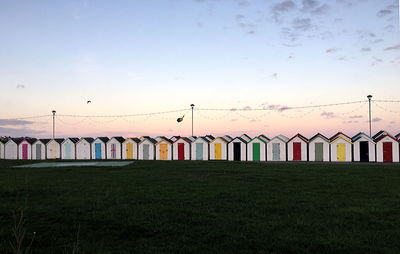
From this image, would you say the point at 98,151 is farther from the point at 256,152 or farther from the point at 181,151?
the point at 256,152

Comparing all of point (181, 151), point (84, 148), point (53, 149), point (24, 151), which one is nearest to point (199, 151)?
point (181, 151)

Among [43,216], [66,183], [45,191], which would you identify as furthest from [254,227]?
[66,183]

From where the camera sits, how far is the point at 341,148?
38.4 metres

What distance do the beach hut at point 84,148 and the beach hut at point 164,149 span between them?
903cm

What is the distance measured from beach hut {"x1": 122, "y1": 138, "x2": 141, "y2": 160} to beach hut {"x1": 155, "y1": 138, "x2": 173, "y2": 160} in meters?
2.80

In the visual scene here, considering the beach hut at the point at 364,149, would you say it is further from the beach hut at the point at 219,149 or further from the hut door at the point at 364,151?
the beach hut at the point at 219,149

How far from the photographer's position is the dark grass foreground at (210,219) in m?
7.05

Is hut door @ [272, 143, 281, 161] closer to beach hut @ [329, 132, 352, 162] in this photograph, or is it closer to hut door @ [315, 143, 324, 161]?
hut door @ [315, 143, 324, 161]

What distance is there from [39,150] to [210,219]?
45.7m

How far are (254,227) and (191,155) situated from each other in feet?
116

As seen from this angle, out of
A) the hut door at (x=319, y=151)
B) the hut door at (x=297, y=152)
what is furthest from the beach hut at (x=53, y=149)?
the hut door at (x=319, y=151)

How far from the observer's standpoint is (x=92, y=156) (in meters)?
46.7

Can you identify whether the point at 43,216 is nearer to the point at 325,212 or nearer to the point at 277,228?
the point at 277,228

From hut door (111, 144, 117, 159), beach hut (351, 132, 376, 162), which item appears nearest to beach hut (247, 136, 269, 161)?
beach hut (351, 132, 376, 162)
